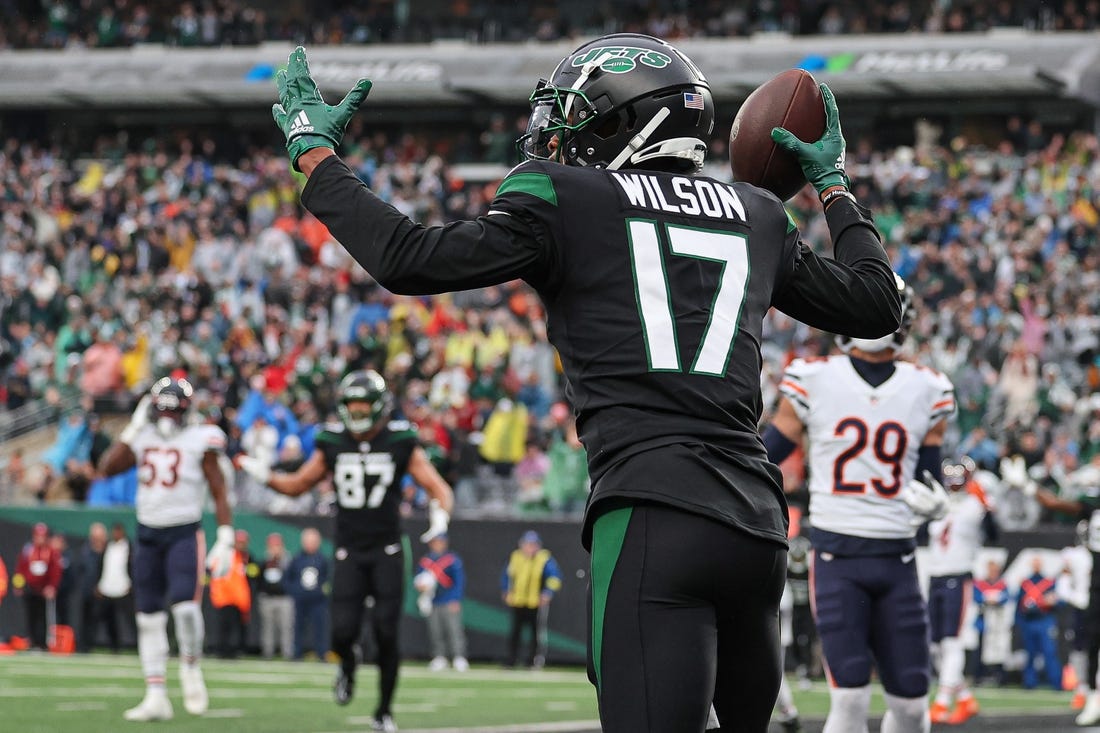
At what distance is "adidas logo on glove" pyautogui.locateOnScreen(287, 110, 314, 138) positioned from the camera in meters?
3.50

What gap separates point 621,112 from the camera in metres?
3.63

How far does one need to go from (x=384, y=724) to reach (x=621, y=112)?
636cm

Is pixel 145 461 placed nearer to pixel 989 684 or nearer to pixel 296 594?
pixel 296 594

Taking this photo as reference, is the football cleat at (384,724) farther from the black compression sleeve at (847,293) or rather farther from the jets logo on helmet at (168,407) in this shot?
the black compression sleeve at (847,293)

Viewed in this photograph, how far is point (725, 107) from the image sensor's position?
27.4 m

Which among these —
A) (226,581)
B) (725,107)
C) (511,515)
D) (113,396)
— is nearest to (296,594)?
(226,581)

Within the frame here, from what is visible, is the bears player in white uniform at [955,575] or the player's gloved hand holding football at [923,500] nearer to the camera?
the player's gloved hand holding football at [923,500]

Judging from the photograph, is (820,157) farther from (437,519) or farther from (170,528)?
(170,528)

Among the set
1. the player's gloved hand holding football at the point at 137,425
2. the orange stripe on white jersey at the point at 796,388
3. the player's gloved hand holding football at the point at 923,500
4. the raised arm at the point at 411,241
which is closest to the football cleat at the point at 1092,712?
the player's gloved hand holding football at the point at 923,500

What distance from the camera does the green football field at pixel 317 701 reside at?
32.4ft

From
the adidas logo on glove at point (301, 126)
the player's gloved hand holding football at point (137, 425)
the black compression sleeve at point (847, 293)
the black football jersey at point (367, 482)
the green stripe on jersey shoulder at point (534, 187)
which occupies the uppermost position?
the adidas logo on glove at point (301, 126)

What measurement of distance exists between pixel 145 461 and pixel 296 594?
6414 millimetres

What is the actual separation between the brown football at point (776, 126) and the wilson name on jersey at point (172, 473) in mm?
6913

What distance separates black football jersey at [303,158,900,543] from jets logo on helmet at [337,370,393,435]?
21.8ft
